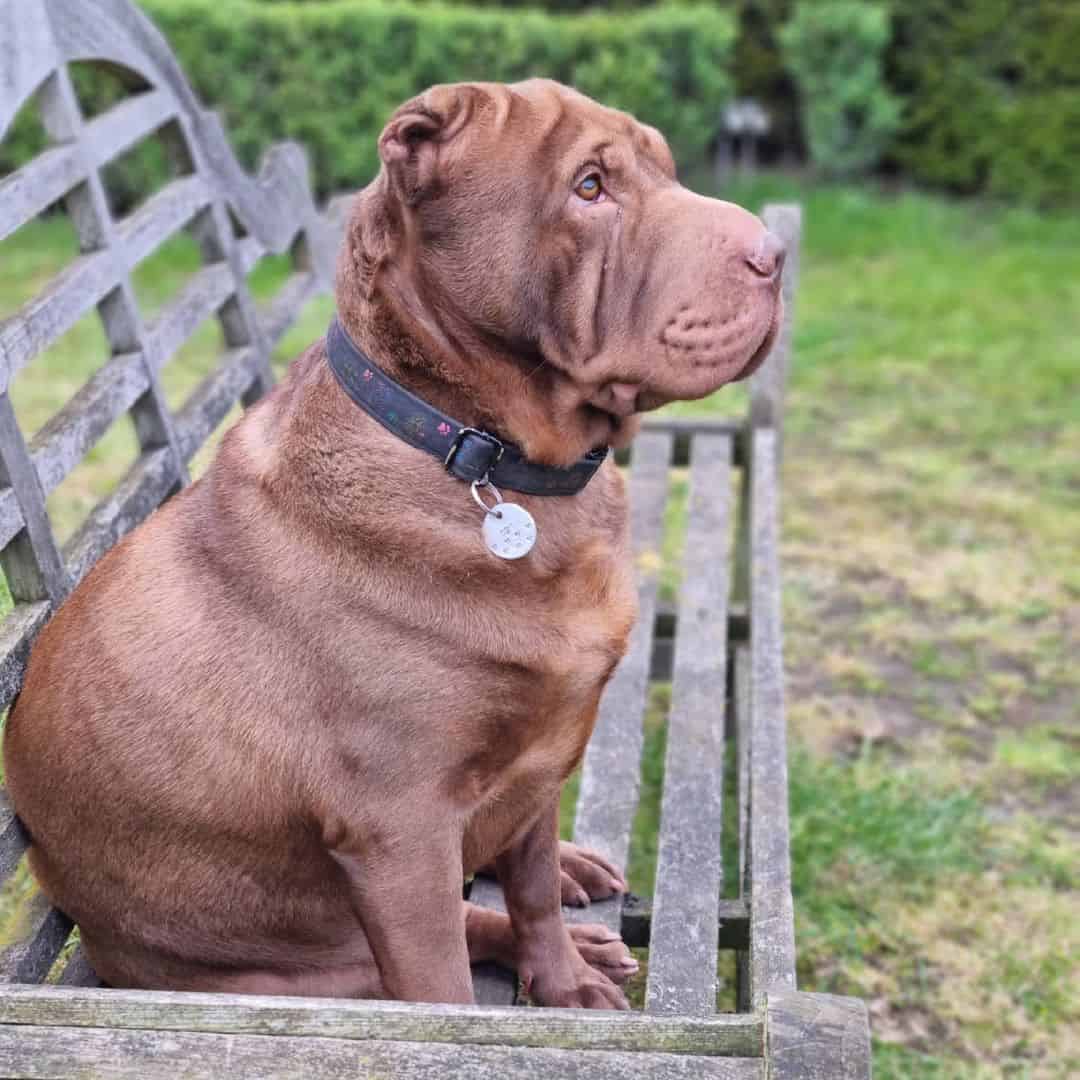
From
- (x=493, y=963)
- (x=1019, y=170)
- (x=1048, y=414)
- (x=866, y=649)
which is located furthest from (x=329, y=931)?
(x=1019, y=170)

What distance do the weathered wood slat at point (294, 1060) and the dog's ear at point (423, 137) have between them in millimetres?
1048

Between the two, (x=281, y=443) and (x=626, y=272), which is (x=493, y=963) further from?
(x=626, y=272)

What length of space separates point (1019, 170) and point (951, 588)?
16.0ft

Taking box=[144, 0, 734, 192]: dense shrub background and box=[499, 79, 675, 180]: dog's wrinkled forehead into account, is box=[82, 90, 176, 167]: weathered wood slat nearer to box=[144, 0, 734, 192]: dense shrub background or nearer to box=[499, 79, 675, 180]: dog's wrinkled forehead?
box=[499, 79, 675, 180]: dog's wrinkled forehead

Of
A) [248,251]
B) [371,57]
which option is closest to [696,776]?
[248,251]

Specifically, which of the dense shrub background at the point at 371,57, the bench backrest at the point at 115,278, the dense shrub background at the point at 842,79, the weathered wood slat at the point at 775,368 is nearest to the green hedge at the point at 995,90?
the dense shrub background at the point at 842,79

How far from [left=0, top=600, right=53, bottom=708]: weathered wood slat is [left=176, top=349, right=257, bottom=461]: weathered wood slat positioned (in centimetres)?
78

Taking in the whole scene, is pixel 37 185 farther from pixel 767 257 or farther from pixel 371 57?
pixel 371 57

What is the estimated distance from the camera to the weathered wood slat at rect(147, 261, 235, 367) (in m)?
3.15

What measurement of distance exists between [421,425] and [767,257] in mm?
515

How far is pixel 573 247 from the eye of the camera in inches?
78.0

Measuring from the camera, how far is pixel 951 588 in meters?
5.05

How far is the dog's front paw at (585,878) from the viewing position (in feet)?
8.27

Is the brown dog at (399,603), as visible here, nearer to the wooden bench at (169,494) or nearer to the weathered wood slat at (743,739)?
the wooden bench at (169,494)
